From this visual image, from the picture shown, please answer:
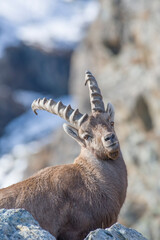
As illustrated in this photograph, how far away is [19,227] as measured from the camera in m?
8.12

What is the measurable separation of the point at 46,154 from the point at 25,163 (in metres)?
2.43

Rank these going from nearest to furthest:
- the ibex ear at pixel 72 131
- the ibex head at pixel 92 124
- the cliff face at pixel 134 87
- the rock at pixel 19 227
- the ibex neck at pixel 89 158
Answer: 1. the rock at pixel 19 227
2. the ibex head at pixel 92 124
3. the ibex neck at pixel 89 158
4. the ibex ear at pixel 72 131
5. the cliff face at pixel 134 87

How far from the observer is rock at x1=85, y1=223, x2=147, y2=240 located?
26.5 ft

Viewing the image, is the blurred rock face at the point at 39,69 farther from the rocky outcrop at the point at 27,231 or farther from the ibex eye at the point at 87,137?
the rocky outcrop at the point at 27,231

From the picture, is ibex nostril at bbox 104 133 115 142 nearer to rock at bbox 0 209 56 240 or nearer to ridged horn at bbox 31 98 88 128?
ridged horn at bbox 31 98 88 128

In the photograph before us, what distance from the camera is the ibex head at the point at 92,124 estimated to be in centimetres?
1134

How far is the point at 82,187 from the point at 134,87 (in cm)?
A: 3151

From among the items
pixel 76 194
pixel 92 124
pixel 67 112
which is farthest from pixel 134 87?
pixel 76 194

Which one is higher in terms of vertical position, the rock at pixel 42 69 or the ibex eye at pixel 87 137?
the rock at pixel 42 69

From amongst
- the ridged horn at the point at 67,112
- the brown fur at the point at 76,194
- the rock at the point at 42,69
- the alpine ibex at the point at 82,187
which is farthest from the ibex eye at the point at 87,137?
the rock at the point at 42,69

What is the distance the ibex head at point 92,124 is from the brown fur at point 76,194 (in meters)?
0.03

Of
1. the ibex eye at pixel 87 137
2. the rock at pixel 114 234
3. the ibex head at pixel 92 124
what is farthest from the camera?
the ibex eye at pixel 87 137

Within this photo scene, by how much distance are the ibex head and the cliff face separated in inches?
879

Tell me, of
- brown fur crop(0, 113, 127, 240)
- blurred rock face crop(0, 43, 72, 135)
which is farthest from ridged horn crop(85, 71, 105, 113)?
blurred rock face crop(0, 43, 72, 135)
